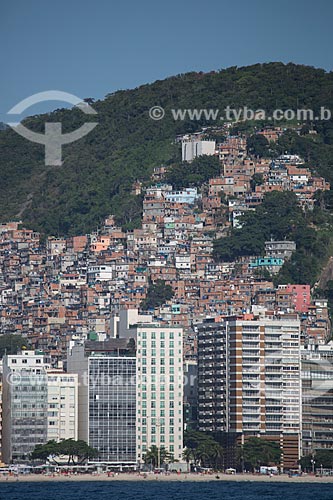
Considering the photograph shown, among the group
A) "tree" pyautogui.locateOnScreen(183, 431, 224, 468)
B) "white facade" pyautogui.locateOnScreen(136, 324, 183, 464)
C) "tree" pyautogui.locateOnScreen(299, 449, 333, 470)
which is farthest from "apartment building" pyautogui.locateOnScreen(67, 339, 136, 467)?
"tree" pyautogui.locateOnScreen(299, 449, 333, 470)

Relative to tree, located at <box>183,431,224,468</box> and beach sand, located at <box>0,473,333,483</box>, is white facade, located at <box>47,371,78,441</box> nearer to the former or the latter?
beach sand, located at <box>0,473,333,483</box>

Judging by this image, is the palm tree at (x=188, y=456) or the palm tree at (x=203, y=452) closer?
the palm tree at (x=203, y=452)

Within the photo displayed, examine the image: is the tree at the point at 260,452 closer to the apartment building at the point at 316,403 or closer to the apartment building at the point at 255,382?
the apartment building at the point at 255,382

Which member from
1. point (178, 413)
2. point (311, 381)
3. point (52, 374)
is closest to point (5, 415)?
point (52, 374)

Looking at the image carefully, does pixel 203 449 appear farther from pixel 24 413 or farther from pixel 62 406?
pixel 24 413

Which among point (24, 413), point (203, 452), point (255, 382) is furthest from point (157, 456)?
point (24, 413)

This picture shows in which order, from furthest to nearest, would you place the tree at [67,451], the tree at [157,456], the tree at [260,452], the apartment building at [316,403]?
the apartment building at [316,403]
the tree at [157,456]
the tree at [67,451]
the tree at [260,452]

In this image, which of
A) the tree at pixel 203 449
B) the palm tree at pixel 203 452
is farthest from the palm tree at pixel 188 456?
the palm tree at pixel 203 452

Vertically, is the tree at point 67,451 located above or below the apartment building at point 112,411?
below
